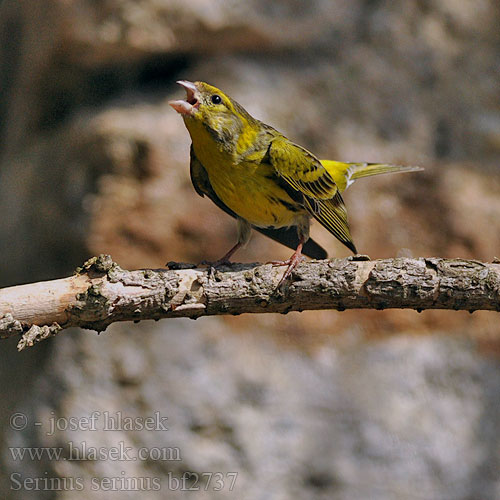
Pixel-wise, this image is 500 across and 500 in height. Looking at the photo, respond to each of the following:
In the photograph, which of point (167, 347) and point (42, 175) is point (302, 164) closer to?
point (167, 347)

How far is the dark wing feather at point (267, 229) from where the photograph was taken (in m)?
4.20

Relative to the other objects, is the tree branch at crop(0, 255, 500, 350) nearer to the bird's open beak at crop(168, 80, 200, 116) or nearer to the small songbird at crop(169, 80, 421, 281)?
the small songbird at crop(169, 80, 421, 281)

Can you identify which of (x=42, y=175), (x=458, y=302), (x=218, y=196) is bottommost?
(x=458, y=302)

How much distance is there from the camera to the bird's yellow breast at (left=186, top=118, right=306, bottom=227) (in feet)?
13.0

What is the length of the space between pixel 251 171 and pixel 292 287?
0.96 m

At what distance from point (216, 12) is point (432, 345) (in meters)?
3.10

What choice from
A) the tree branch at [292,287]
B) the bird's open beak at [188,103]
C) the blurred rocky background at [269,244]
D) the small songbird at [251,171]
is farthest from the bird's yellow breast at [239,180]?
the blurred rocky background at [269,244]

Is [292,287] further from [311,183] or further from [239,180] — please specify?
[311,183]

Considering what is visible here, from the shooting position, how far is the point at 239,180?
3982mm

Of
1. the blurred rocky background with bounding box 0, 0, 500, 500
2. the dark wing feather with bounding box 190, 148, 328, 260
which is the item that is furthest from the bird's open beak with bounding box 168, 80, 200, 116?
the blurred rocky background with bounding box 0, 0, 500, 500

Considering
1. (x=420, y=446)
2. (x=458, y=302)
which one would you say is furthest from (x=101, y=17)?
(x=420, y=446)

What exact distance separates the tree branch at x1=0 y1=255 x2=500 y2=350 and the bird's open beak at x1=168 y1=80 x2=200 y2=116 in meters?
0.91

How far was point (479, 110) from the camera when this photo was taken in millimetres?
5945

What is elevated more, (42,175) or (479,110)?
(479,110)
